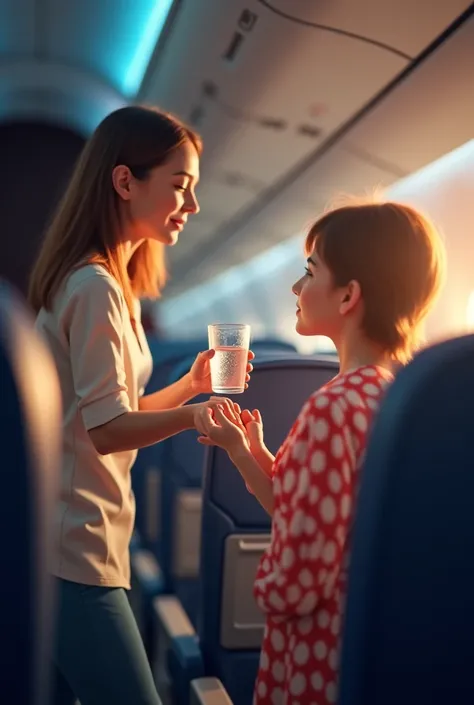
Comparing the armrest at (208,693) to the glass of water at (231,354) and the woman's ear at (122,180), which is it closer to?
the glass of water at (231,354)

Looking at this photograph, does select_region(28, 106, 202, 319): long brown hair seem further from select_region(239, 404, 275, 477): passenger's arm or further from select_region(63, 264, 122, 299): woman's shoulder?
select_region(239, 404, 275, 477): passenger's arm

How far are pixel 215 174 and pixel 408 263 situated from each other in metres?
Result: 5.90

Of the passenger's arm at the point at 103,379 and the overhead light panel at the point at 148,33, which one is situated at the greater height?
the overhead light panel at the point at 148,33

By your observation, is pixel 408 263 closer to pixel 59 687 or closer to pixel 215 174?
pixel 59 687

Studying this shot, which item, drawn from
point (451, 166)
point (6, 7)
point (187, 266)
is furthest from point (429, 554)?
point (187, 266)

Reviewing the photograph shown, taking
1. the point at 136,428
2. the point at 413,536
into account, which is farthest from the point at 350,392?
the point at 136,428

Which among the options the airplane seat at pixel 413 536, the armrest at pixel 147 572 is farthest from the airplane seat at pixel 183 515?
the airplane seat at pixel 413 536

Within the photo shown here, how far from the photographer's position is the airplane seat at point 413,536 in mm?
1126

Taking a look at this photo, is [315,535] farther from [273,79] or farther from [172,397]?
[273,79]

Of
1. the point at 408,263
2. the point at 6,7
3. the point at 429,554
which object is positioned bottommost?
the point at 429,554

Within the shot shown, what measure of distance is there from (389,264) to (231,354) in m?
0.40

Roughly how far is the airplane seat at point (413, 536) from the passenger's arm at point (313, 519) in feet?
0.62

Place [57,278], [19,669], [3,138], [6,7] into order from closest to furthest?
[19,669] < [57,278] < [6,7] < [3,138]

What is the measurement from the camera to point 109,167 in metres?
1.87
